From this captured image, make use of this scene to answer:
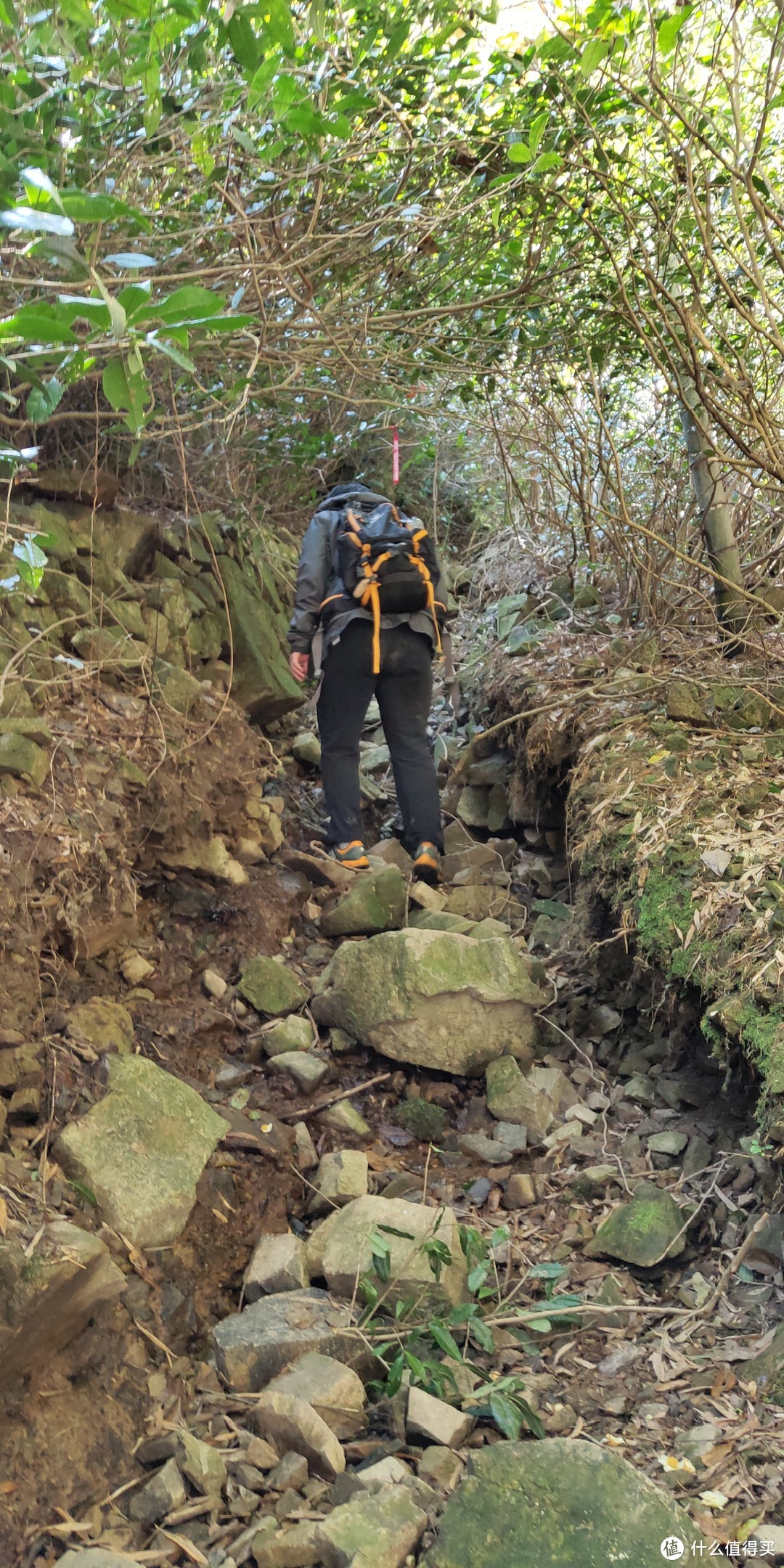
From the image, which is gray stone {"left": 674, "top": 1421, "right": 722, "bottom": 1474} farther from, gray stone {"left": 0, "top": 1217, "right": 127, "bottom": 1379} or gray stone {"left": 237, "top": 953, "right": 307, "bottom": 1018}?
gray stone {"left": 237, "top": 953, "right": 307, "bottom": 1018}

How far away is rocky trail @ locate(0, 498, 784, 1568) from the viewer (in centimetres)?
214

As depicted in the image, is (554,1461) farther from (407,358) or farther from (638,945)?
(407,358)

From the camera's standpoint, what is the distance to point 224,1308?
2.80 meters

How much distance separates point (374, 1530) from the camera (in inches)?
77.4

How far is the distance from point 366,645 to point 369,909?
1.35 metres

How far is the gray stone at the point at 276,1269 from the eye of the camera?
281 cm

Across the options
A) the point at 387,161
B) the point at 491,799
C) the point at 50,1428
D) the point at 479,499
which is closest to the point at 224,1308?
the point at 50,1428

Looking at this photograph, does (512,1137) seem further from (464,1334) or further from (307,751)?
(307,751)

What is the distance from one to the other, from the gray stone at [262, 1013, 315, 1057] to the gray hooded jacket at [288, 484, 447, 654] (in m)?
1.94

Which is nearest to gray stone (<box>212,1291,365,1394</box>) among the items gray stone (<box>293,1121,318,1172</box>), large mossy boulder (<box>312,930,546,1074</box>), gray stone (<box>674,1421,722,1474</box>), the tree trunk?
gray stone (<box>293,1121,318,1172</box>)

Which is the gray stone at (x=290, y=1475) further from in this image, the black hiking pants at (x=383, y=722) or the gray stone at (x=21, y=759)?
the black hiking pants at (x=383, y=722)

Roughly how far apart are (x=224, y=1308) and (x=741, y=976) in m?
1.89

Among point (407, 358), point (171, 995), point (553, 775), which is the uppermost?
point (407, 358)

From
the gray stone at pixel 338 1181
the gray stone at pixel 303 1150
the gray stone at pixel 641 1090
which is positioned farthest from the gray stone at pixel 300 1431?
the gray stone at pixel 641 1090
